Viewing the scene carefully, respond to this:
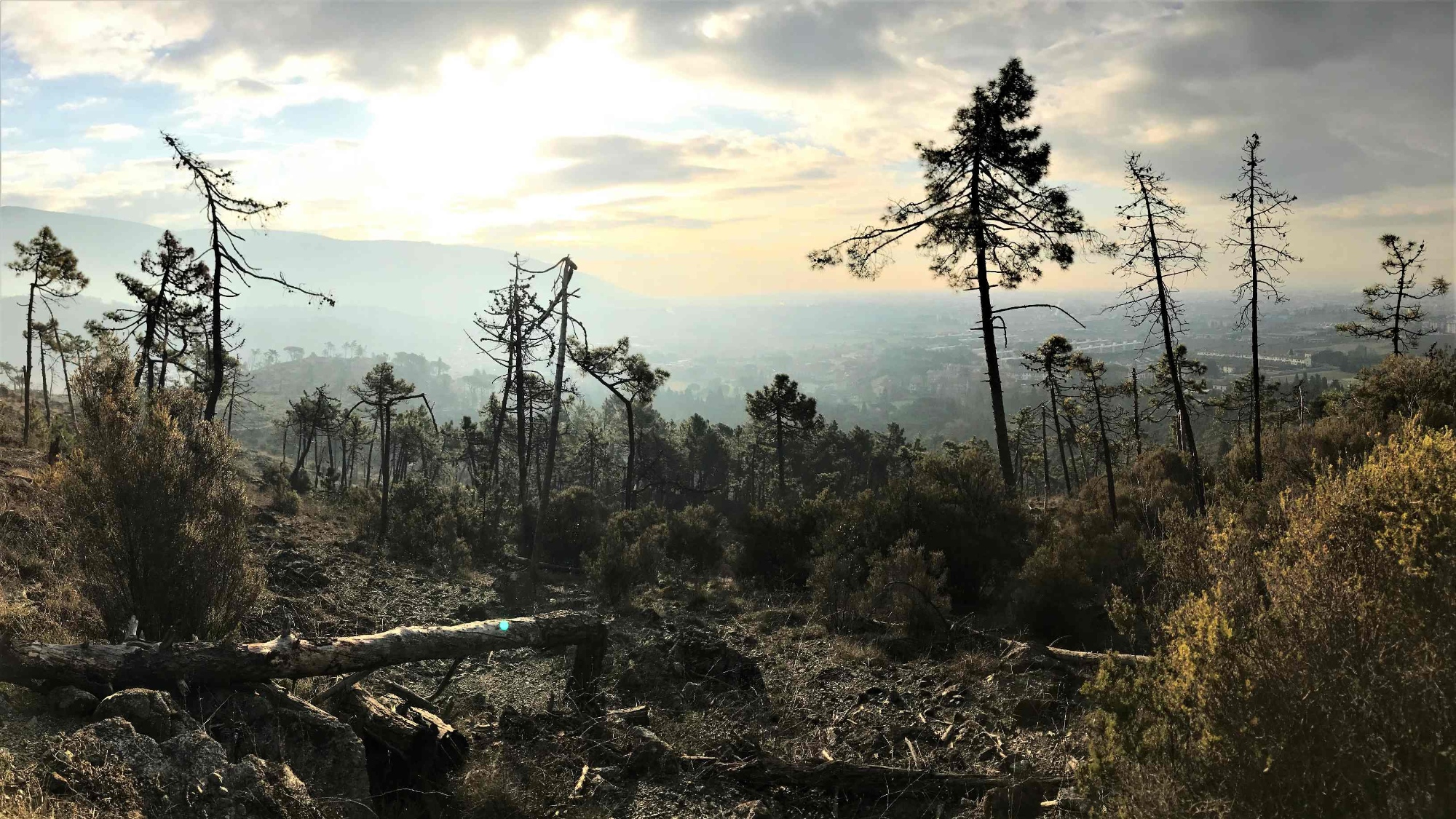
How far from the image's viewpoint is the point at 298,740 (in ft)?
18.8

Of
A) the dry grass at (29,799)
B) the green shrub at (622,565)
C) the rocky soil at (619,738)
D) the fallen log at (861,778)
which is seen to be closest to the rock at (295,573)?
the rocky soil at (619,738)

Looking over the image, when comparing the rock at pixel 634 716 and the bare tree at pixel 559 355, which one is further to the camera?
the bare tree at pixel 559 355

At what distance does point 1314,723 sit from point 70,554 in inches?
411

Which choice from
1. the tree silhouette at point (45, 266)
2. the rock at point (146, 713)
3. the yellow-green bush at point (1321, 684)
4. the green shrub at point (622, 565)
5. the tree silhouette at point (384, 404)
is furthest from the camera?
the tree silhouette at point (45, 266)

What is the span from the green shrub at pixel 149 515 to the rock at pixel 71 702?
1.50m

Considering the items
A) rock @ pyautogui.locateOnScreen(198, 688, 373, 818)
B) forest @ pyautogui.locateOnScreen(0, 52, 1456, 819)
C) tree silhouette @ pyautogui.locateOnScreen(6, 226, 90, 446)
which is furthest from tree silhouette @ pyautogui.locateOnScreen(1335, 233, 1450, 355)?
tree silhouette @ pyautogui.locateOnScreen(6, 226, 90, 446)

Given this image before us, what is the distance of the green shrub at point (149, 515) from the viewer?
6.84m

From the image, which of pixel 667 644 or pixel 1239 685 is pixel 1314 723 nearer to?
pixel 1239 685

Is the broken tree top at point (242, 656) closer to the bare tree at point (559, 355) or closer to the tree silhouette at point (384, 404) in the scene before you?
the bare tree at point (559, 355)

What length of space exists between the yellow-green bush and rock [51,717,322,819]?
545 centimetres

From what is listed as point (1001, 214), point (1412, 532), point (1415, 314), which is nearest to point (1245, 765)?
point (1412, 532)

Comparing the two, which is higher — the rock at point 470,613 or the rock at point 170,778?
the rock at point 170,778

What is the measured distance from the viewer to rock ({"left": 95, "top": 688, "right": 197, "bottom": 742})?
498 cm

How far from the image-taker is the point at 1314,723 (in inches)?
144
